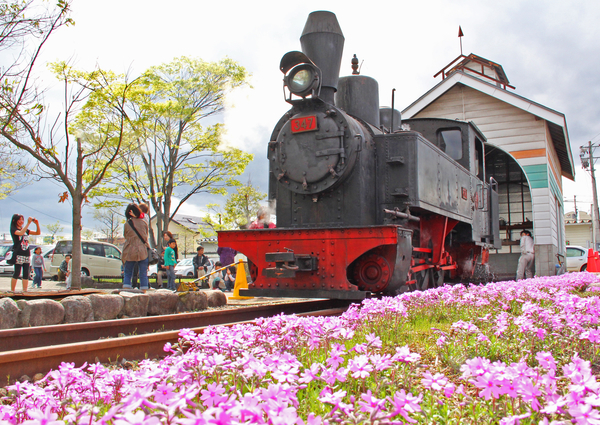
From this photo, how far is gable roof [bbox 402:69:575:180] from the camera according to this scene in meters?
15.1

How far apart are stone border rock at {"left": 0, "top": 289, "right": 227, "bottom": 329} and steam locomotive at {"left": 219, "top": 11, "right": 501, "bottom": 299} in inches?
35.3

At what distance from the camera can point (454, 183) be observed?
8094mm

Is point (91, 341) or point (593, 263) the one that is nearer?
point (91, 341)

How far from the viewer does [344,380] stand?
5.82 ft

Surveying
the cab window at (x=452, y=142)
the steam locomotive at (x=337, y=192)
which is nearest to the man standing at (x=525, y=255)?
the cab window at (x=452, y=142)

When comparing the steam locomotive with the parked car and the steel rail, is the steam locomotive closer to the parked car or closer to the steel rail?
the steel rail

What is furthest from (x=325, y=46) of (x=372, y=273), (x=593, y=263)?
(x=593, y=263)

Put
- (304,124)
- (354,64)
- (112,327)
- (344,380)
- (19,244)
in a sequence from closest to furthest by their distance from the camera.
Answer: (344,380), (112,327), (304,124), (354,64), (19,244)

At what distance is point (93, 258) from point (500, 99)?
585 inches

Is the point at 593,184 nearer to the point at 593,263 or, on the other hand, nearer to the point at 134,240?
the point at 593,263

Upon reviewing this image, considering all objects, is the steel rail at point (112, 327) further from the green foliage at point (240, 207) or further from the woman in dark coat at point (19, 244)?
the green foliage at point (240, 207)

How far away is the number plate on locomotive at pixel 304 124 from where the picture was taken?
20.8ft

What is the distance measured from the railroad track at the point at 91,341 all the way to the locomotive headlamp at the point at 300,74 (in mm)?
2793

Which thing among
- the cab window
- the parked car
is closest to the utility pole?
the parked car
